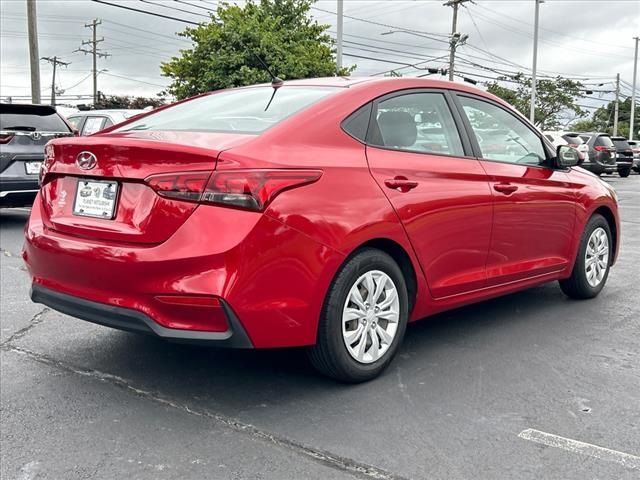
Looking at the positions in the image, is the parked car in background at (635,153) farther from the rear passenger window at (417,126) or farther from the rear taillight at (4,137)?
the rear passenger window at (417,126)

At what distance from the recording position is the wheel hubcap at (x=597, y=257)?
559cm

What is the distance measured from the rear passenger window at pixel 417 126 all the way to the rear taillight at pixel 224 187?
850 mm

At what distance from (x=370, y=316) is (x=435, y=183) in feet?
2.92

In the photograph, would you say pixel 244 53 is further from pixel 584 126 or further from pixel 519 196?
pixel 584 126

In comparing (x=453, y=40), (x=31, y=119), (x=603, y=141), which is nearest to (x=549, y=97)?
(x=453, y=40)

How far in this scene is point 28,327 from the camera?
483 cm

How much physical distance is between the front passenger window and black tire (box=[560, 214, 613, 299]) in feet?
2.54

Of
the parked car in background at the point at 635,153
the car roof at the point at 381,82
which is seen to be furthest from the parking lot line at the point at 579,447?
the parked car in background at the point at 635,153

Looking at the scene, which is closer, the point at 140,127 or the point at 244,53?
the point at 140,127

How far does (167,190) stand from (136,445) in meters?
1.11

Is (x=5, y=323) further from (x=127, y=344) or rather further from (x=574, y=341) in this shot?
(x=574, y=341)

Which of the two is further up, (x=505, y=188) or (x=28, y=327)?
(x=505, y=188)

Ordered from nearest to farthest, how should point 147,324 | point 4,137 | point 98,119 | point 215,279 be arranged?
point 215,279 < point 147,324 < point 4,137 < point 98,119

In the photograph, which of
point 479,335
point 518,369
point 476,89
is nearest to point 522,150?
point 476,89
